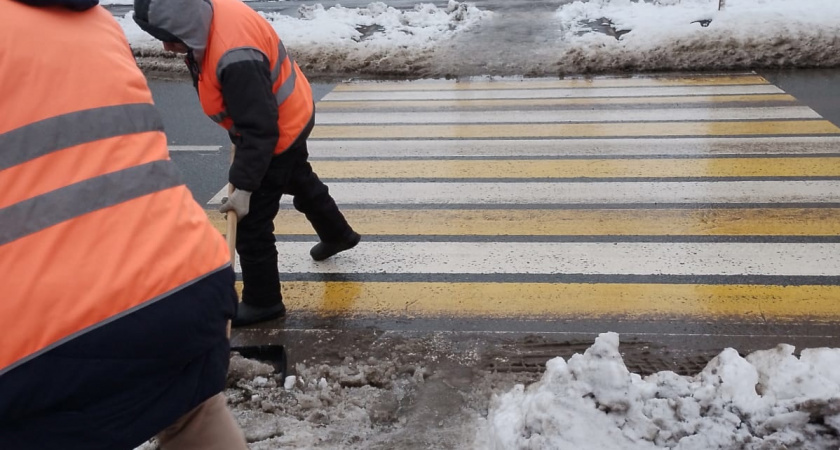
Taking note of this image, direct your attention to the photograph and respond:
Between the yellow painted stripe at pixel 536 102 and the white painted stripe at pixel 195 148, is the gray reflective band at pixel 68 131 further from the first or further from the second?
the yellow painted stripe at pixel 536 102

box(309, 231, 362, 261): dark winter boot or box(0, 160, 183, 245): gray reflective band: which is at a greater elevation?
box(0, 160, 183, 245): gray reflective band

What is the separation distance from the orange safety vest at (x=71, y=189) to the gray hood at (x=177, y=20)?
143cm

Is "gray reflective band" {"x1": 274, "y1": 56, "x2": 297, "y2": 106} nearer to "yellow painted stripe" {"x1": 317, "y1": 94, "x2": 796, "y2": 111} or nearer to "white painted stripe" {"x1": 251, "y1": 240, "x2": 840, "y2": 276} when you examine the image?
"white painted stripe" {"x1": 251, "y1": 240, "x2": 840, "y2": 276}

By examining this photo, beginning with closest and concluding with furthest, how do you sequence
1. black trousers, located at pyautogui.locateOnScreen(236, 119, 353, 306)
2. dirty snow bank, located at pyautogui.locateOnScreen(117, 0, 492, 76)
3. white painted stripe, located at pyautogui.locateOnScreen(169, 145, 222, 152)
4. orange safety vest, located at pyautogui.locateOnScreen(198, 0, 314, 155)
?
orange safety vest, located at pyautogui.locateOnScreen(198, 0, 314, 155) < black trousers, located at pyautogui.locateOnScreen(236, 119, 353, 306) < white painted stripe, located at pyautogui.locateOnScreen(169, 145, 222, 152) < dirty snow bank, located at pyautogui.locateOnScreen(117, 0, 492, 76)

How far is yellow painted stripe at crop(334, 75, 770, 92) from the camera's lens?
26.3 ft

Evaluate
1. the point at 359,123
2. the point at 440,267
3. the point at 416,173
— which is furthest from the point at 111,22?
the point at 359,123

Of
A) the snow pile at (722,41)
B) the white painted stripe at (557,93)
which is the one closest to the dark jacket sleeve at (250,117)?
the white painted stripe at (557,93)

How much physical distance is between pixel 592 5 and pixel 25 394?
11937mm

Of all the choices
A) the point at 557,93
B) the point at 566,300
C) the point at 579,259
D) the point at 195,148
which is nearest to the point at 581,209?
the point at 579,259

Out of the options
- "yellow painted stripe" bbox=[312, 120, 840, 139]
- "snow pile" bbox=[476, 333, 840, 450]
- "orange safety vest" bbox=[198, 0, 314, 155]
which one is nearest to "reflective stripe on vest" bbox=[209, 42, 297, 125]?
"orange safety vest" bbox=[198, 0, 314, 155]

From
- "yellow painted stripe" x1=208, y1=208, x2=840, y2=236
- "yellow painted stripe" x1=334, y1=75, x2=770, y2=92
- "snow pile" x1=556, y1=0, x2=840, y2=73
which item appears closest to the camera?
"yellow painted stripe" x1=208, y1=208, x2=840, y2=236

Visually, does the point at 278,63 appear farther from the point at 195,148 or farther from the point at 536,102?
the point at 536,102

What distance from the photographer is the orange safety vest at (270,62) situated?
3.12m

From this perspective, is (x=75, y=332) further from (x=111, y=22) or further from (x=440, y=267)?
(x=440, y=267)
